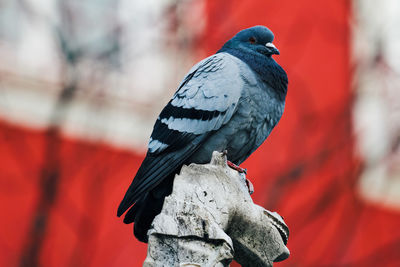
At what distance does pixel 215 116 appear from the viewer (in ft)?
12.3

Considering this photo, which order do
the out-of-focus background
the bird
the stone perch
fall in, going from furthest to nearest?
the out-of-focus background → the bird → the stone perch

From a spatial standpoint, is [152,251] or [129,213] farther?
[129,213]

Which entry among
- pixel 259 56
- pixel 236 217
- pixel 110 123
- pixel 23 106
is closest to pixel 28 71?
pixel 23 106

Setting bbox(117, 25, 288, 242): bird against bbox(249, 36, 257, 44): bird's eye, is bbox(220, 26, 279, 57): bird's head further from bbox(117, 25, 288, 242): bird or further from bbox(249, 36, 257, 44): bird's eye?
bbox(117, 25, 288, 242): bird

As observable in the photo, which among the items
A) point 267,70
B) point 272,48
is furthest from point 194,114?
point 272,48

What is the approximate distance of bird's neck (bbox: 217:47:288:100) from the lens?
404 centimetres

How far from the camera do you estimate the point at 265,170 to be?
8.26m

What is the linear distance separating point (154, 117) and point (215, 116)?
13.5 ft

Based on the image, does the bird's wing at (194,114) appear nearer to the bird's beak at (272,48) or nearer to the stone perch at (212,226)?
the bird's beak at (272,48)

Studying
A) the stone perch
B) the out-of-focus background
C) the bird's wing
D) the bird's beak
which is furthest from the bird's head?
the stone perch

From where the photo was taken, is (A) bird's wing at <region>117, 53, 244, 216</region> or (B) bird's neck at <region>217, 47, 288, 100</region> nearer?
(A) bird's wing at <region>117, 53, 244, 216</region>

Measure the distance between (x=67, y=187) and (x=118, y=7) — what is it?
2301 mm

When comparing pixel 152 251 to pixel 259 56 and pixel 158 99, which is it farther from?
pixel 158 99

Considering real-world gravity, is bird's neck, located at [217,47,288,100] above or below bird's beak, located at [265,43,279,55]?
below
